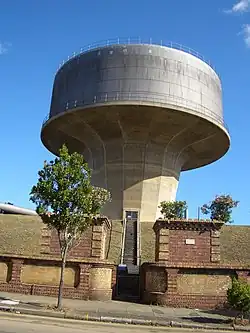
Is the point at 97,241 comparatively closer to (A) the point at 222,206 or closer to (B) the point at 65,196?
(B) the point at 65,196

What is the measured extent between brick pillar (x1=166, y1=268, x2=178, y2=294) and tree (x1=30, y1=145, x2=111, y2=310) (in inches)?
177

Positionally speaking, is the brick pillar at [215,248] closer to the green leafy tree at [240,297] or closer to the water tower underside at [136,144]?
the green leafy tree at [240,297]

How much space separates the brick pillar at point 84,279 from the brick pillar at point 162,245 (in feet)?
12.9

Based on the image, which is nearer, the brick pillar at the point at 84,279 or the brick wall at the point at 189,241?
the brick pillar at the point at 84,279

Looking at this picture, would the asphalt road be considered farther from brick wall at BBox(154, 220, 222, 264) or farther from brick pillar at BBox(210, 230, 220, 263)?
brick pillar at BBox(210, 230, 220, 263)

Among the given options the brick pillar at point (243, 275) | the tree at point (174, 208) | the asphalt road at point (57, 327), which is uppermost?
the tree at point (174, 208)

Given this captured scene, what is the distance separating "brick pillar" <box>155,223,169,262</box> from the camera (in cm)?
1991

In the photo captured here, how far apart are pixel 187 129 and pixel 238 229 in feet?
35.5

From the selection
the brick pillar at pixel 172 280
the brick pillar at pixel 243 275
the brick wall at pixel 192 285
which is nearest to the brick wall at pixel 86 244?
the brick wall at pixel 192 285

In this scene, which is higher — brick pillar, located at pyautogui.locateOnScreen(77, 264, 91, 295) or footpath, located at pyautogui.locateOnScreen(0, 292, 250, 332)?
brick pillar, located at pyautogui.locateOnScreen(77, 264, 91, 295)

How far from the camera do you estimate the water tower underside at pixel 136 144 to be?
3922 centimetres

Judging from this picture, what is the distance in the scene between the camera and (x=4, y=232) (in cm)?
3350

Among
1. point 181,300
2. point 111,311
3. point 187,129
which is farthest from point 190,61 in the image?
point 111,311

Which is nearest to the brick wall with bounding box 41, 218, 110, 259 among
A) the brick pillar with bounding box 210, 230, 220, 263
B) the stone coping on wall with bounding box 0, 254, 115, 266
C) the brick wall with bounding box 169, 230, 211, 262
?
the stone coping on wall with bounding box 0, 254, 115, 266
